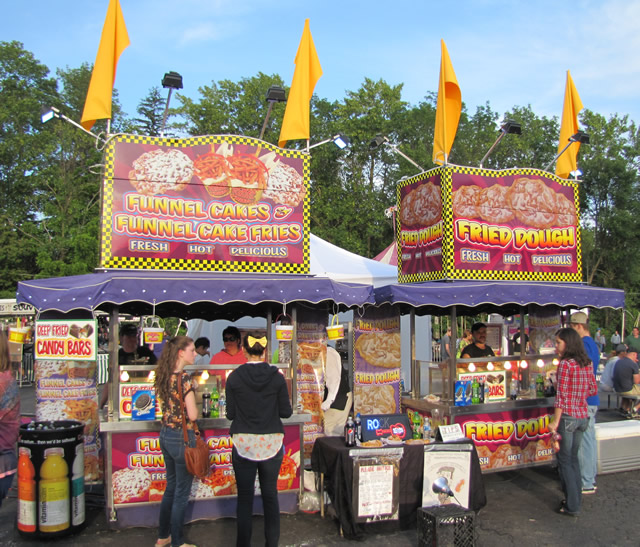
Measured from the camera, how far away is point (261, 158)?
6.61m

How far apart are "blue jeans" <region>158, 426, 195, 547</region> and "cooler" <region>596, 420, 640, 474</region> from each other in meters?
5.28

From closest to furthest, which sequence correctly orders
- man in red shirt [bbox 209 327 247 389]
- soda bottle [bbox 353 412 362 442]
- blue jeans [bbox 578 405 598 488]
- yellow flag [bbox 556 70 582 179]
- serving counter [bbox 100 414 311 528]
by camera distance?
serving counter [bbox 100 414 311 528], soda bottle [bbox 353 412 362 442], blue jeans [bbox 578 405 598 488], man in red shirt [bbox 209 327 247 389], yellow flag [bbox 556 70 582 179]

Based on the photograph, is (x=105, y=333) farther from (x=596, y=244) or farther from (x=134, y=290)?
(x=596, y=244)

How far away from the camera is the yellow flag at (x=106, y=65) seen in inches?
245

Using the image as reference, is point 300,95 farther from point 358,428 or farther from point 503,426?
point 503,426

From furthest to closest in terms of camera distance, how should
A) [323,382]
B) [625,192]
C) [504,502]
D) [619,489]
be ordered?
[625,192] → [323,382] → [619,489] → [504,502]

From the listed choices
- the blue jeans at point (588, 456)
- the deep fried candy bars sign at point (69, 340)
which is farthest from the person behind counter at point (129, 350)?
the blue jeans at point (588, 456)

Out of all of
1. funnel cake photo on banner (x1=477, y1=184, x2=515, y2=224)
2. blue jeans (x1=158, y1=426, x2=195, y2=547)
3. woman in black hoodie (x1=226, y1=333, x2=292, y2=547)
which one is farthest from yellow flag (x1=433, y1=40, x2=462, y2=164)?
blue jeans (x1=158, y1=426, x2=195, y2=547)

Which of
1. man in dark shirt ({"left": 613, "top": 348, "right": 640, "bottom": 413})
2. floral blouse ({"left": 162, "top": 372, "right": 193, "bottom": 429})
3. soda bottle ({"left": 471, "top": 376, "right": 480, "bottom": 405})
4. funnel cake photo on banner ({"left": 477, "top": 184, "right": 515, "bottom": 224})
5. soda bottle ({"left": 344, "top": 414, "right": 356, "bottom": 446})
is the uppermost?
funnel cake photo on banner ({"left": 477, "top": 184, "right": 515, "bottom": 224})

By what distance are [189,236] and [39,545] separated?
3.34 m

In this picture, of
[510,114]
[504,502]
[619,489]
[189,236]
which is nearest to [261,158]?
[189,236]

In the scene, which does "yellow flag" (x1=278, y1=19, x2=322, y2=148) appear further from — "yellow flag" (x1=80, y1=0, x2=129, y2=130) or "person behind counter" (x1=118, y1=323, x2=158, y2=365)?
"person behind counter" (x1=118, y1=323, x2=158, y2=365)

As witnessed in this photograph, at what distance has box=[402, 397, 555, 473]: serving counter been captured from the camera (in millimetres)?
6637

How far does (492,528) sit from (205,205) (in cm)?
457
